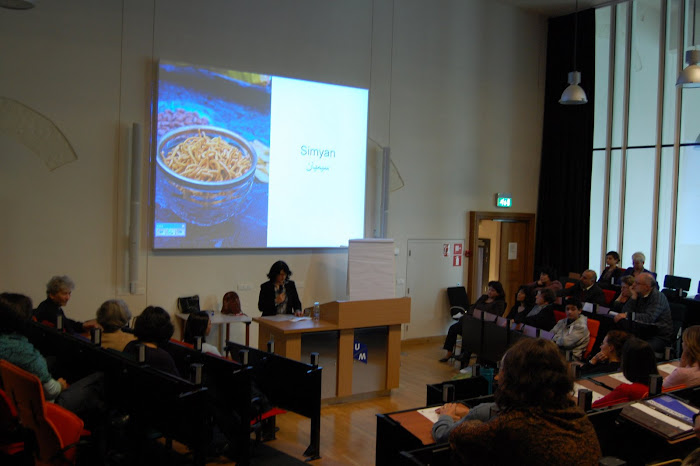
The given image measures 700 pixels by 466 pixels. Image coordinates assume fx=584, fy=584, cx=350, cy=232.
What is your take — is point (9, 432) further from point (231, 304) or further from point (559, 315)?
point (559, 315)

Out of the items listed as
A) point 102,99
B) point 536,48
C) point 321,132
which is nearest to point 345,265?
point 321,132

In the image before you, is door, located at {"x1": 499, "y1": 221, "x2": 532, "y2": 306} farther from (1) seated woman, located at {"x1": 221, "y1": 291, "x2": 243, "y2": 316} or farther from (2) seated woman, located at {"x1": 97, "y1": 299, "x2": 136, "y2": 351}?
(2) seated woman, located at {"x1": 97, "y1": 299, "x2": 136, "y2": 351}

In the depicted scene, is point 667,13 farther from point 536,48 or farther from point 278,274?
point 278,274

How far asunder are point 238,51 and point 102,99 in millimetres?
1722

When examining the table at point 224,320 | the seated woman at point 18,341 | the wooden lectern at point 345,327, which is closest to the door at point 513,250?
the wooden lectern at point 345,327

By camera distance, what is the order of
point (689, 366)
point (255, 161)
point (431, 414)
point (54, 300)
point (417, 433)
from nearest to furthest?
point (417, 433) → point (431, 414) → point (689, 366) → point (54, 300) → point (255, 161)

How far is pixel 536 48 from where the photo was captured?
10.1 meters

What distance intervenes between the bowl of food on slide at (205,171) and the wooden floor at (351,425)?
2703 mm

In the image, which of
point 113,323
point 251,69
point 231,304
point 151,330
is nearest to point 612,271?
point 231,304

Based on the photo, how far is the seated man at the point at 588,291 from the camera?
779 centimetres

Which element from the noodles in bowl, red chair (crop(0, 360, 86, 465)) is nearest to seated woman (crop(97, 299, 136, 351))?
red chair (crop(0, 360, 86, 465))

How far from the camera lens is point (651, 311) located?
22.1 ft

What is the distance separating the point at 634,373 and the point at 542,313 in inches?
127

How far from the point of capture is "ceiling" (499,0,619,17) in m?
9.45
